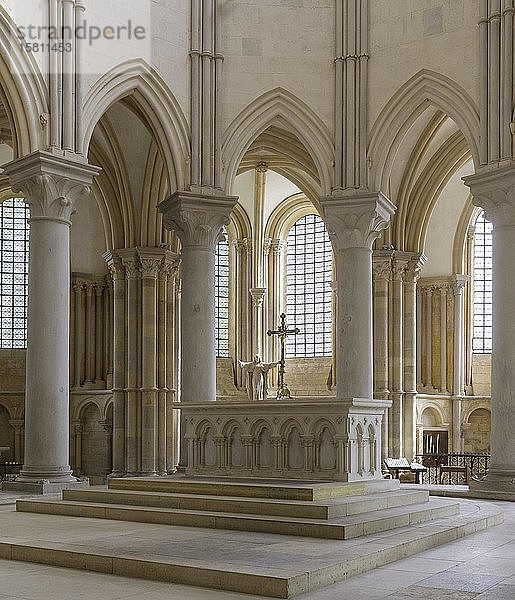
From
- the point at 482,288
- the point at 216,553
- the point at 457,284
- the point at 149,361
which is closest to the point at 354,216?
the point at 149,361

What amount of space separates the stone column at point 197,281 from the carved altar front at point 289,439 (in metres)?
4.42

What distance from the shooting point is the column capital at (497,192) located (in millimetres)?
16141

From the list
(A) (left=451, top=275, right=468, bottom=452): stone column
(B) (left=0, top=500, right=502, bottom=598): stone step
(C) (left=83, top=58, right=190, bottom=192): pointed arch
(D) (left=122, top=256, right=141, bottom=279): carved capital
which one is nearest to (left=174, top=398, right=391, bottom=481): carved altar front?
(B) (left=0, top=500, right=502, bottom=598): stone step

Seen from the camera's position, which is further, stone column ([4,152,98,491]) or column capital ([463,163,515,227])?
column capital ([463,163,515,227])

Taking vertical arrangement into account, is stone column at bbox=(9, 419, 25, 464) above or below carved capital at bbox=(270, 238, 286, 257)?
below

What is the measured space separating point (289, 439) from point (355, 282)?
6070 millimetres

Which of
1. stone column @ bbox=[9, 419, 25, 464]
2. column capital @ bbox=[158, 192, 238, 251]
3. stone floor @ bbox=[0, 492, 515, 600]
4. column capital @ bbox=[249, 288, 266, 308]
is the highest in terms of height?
column capital @ bbox=[158, 192, 238, 251]

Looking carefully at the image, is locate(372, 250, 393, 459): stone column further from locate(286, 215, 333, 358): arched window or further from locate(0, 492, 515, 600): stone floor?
locate(0, 492, 515, 600): stone floor

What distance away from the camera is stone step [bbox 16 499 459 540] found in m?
9.86

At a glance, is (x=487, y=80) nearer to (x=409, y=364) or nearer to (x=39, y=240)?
(x=39, y=240)

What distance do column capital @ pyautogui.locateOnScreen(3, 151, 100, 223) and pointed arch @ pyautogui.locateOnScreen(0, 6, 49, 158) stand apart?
265mm

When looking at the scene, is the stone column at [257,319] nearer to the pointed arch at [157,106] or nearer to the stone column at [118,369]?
the stone column at [118,369]

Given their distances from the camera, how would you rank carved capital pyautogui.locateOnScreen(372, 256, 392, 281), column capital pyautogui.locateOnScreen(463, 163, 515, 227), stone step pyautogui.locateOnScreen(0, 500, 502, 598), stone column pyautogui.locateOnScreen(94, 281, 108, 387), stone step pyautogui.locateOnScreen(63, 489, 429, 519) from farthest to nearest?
stone column pyautogui.locateOnScreen(94, 281, 108, 387) → carved capital pyautogui.locateOnScreen(372, 256, 392, 281) → column capital pyautogui.locateOnScreen(463, 163, 515, 227) → stone step pyautogui.locateOnScreen(63, 489, 429, 519) → stone step pyautogui.locateOnScreen(0, 500, 502, 598)

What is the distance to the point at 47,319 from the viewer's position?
51.1 feet
